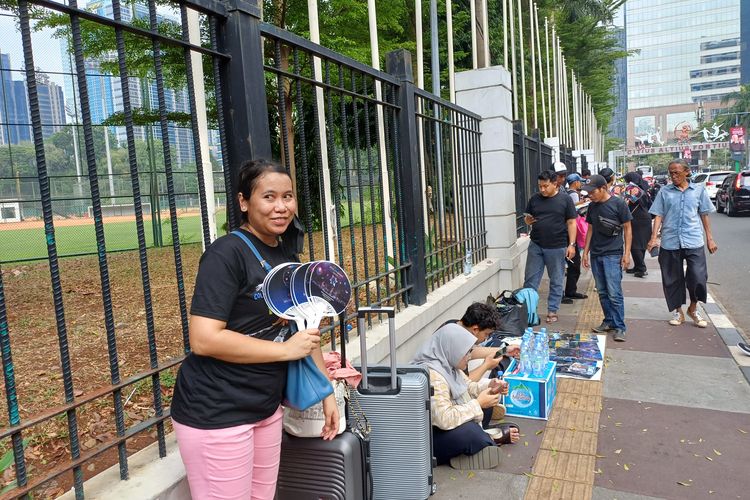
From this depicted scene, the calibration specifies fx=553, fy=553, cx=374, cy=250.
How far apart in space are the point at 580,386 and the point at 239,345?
3.83 m

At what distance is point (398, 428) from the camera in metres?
2.88

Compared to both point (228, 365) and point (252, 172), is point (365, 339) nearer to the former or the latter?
point (228, 365)

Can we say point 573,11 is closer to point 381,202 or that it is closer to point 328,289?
point 381,202

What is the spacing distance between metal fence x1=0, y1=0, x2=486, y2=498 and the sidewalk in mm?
1441

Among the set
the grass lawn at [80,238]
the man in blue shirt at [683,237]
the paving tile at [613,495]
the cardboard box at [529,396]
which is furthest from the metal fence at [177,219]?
the grass lawn at [80,238]

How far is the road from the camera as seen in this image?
24.4ft

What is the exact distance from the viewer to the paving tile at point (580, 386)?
4.66 m

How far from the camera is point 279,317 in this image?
2014mm

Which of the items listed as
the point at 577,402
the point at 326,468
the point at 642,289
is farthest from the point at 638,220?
the point at 326,468

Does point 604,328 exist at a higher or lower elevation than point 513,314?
lower

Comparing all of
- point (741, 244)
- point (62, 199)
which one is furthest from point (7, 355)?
point (741, 244)

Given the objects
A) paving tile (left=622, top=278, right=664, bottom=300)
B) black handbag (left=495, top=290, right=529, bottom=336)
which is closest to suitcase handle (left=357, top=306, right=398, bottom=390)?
black handbag (left=495, top=290, right=529, bottom=336)

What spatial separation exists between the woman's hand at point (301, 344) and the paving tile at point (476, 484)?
1767 mm

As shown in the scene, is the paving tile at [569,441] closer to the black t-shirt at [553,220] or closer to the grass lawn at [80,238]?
the black t-shirt at [553,220]
